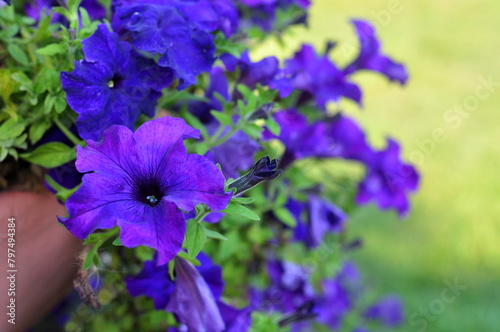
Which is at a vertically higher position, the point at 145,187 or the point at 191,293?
the point at 145,187

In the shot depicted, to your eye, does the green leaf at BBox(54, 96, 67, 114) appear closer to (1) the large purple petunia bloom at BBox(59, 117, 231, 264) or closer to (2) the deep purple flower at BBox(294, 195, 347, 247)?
(1) the large purple petunia bloom at BBox(59, 117, 231, 264)

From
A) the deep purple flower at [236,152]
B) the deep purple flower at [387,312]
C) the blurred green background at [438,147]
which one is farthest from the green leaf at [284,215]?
the deep purple flower at [387,312]

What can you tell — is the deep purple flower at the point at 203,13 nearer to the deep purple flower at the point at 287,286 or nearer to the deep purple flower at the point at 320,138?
the deep purple flower at the point at 320,138

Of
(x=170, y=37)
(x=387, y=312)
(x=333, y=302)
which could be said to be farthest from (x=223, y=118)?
(x=387, y=312)

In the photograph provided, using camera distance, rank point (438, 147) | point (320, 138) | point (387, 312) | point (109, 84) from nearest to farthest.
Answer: point (109, 84), point (320, 138), point (387, 312), point (438, 147)

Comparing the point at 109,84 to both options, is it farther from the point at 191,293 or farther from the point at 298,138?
the point at 298,138

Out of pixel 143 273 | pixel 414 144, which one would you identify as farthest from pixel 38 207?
pixel 414 144
